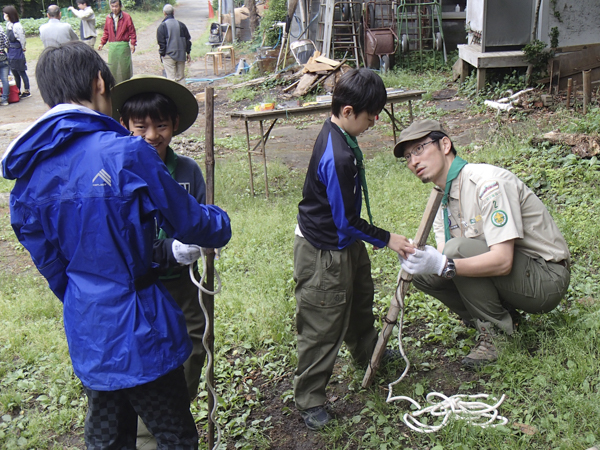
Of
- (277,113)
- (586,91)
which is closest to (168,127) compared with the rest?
(277,113)

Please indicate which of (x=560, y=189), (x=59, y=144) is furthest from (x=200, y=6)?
(x=59, y=144)

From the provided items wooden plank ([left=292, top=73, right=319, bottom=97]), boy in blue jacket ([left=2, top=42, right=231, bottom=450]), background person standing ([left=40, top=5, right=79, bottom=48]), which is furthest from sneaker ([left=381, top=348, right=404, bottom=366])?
background person standing ([left=40, top=5, right=79, bottom=48])

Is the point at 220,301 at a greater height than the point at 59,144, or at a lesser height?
lesser

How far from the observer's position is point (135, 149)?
1.72 meters

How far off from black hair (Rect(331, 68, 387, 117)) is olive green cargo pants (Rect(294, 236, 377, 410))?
660 millimetres

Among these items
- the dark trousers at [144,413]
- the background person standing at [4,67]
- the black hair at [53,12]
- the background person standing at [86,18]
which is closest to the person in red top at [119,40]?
the background person standing at [86,18]

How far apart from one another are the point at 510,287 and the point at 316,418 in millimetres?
1165

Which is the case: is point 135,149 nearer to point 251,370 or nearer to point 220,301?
point 251,370

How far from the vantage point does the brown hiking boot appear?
2900 millimetres

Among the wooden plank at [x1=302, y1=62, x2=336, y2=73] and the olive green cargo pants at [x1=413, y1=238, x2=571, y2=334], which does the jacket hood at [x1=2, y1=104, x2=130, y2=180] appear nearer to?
the olive green cargo pants at [x1=413, y1=238, x2=571, y2=334]

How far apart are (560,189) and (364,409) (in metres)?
3.13

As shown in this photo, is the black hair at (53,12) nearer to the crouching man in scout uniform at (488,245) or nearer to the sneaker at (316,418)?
the crouching man in scout uniform at (488,245)

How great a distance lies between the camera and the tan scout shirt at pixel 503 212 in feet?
8.76

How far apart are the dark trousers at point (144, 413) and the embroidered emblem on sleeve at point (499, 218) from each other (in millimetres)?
1613
